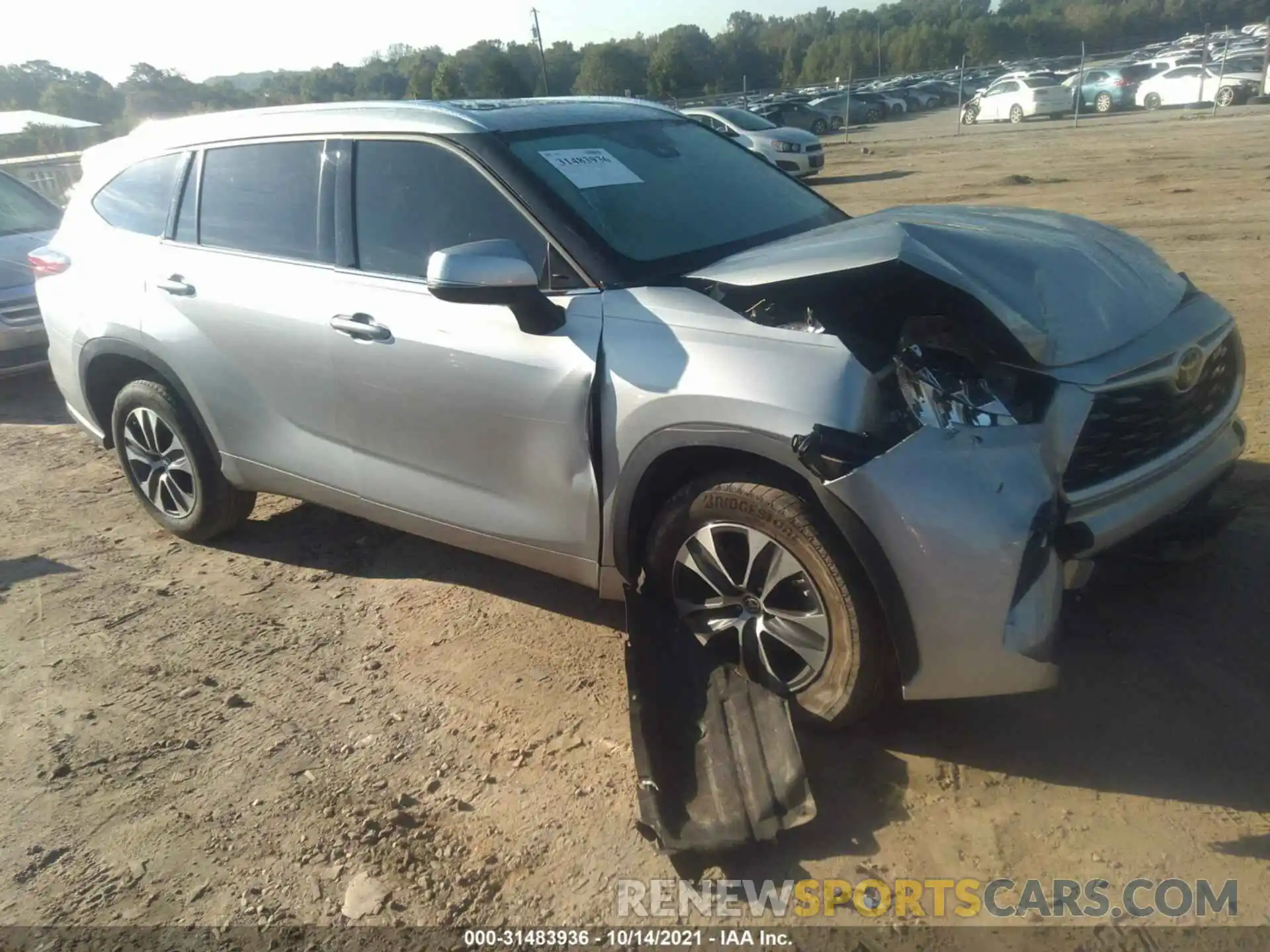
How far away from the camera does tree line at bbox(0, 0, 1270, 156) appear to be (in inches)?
1726

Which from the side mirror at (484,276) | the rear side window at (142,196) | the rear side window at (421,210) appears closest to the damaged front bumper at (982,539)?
the side mirror at (484,276)

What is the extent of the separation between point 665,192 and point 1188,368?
1833mm

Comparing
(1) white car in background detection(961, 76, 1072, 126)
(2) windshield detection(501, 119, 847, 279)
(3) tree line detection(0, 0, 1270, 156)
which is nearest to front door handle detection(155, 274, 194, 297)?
(2) windshield detection(501, 119, 847, 279)

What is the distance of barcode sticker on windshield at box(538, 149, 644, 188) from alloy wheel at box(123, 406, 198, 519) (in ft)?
7.42

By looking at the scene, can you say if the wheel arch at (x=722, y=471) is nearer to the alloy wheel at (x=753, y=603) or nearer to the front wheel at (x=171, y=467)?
→ the alloy wheel at (x=753, y=603)

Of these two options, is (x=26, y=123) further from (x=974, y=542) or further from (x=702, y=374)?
(x=974, y=542)

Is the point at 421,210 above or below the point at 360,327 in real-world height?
above

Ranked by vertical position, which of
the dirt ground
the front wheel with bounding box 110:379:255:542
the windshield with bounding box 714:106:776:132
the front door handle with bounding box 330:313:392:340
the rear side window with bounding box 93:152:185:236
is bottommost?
the dirt ground

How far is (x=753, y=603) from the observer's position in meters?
2.96

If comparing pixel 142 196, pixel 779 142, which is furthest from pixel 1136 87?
pixel 142 196

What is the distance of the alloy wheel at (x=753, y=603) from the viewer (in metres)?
2.84

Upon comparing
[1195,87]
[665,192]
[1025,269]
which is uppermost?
[665,192]

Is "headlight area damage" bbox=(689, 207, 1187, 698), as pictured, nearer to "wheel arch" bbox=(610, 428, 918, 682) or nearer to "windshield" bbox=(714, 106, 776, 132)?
"wheel arch" bbox=(610, 428, 918, 682)

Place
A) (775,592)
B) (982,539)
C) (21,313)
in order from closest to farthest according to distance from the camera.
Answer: (982,539)
(775,592)
(21,313)
